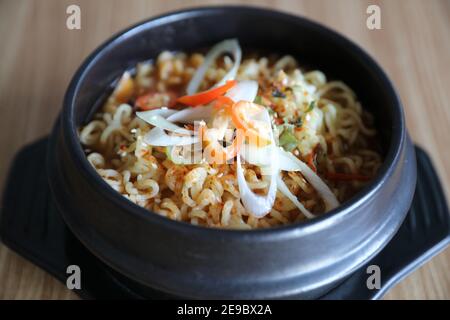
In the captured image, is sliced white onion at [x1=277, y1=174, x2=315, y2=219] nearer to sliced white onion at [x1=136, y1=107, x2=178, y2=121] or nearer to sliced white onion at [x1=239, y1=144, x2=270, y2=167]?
sliced white onion at [x1=239, y1=144, x2=270, y2=167]

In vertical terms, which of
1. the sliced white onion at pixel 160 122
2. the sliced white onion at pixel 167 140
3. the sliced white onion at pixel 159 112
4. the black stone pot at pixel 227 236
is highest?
the sliced white onion at pixel 159 112

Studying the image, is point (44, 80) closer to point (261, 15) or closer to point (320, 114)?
point (261, 15)

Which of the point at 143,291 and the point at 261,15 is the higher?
→ the point at 261,15

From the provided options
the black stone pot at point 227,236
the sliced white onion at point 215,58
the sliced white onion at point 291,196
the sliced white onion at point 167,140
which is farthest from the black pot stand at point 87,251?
the sliced white onion at point 215,58

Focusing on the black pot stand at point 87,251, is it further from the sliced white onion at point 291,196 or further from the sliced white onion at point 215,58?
the sliced white onion at point 215,58

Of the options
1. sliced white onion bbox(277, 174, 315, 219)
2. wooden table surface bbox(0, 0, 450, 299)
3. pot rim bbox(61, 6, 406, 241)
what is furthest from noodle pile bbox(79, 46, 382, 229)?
wooden table surface bbox(0, 0, 450, 299)

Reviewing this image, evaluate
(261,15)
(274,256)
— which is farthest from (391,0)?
(274,256)
